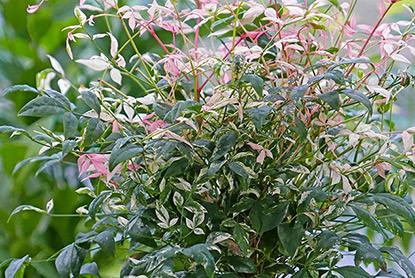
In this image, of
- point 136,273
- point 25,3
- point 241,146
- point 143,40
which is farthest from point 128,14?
point 25,3

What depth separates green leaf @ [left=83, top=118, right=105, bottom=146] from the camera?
0.62m

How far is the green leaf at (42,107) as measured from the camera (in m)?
0.62

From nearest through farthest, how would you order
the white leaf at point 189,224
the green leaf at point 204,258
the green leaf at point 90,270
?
the green leaf at point 204,258 → the white leaf at point 189,224 → the green leaf at point 90,270

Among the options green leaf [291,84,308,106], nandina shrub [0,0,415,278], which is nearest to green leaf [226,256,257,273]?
nandina shrub [0,0,415,278]

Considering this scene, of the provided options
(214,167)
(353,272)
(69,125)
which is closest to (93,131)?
(69,125)

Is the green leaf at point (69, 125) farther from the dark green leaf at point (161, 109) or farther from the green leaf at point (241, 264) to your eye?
the green leaf at point (241, 264)

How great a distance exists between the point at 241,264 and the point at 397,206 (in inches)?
8.2

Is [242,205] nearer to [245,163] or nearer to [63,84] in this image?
[245,163]

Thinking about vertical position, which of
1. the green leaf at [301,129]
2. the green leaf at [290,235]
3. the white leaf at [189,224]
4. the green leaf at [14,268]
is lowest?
the green leaf at [14,268]

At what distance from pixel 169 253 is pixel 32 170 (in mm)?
769

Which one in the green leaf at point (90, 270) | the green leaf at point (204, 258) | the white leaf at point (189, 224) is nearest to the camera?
the green leaf at point (204, 258)

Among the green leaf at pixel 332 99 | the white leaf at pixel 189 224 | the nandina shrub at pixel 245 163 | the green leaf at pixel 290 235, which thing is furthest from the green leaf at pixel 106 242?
the green leaf at pixel 332 99

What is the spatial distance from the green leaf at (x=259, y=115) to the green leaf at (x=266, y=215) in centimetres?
12

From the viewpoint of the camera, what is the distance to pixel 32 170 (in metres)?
1.23
